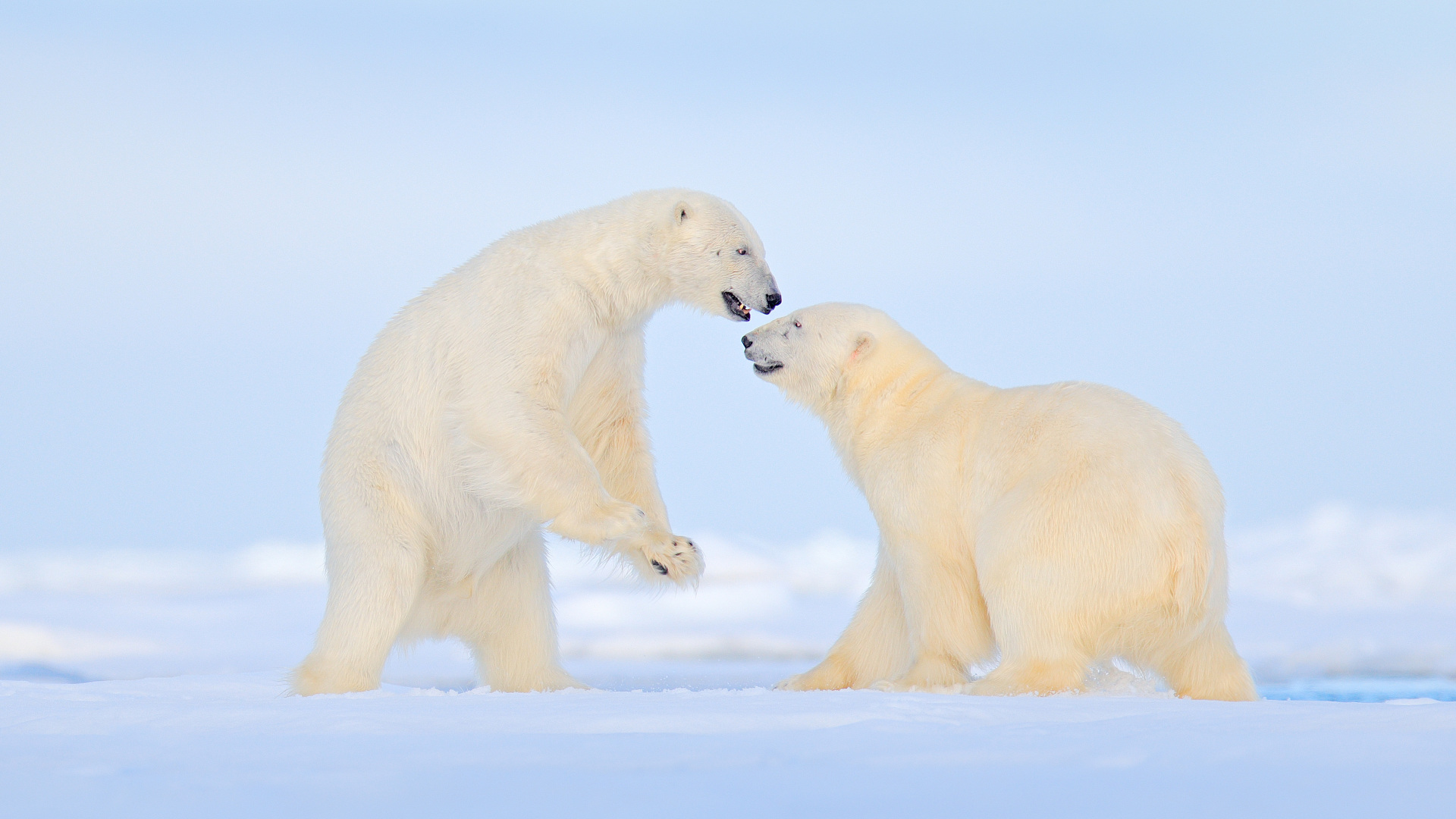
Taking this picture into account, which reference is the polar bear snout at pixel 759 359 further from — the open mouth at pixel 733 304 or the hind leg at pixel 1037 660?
the hind leg at pixel 1037 660

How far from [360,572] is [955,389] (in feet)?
10.3

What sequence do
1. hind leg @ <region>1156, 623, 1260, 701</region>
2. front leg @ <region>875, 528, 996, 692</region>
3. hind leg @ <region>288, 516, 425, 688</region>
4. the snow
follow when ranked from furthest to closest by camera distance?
1. hind leg @ <region>288, 516, 425, 688</region>
2. front leg @ <region>875, 528, 996, 692</region>
3. hind leg @ <region>1156, 623, 1260, 701</region>
4. the snow

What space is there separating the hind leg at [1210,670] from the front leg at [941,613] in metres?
0.86

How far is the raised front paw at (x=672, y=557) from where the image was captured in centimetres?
609

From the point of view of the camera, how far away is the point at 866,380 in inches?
268

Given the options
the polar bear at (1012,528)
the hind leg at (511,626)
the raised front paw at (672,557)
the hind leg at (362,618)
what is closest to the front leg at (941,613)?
the polar bear at (1012,528)

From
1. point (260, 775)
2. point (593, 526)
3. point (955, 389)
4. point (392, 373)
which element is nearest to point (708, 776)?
point (260, 775)

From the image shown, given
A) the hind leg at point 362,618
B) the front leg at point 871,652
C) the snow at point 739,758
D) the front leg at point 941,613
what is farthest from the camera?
the front leg at point 871,652

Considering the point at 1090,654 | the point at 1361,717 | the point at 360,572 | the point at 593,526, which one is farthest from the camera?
the point at 360,572

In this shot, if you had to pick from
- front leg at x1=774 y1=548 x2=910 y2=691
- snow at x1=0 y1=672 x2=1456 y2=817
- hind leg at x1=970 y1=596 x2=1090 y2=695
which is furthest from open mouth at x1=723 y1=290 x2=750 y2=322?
snow at x1=0 y1=672 x2=1456 y2=817

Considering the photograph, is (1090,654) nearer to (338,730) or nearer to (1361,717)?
(1361,717)

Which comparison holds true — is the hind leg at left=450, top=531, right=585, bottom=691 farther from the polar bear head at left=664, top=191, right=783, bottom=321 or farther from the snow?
the snow

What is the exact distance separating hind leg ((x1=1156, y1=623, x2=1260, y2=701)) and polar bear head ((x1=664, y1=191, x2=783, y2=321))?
2666 millimetres

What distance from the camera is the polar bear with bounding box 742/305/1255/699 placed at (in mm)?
5500
